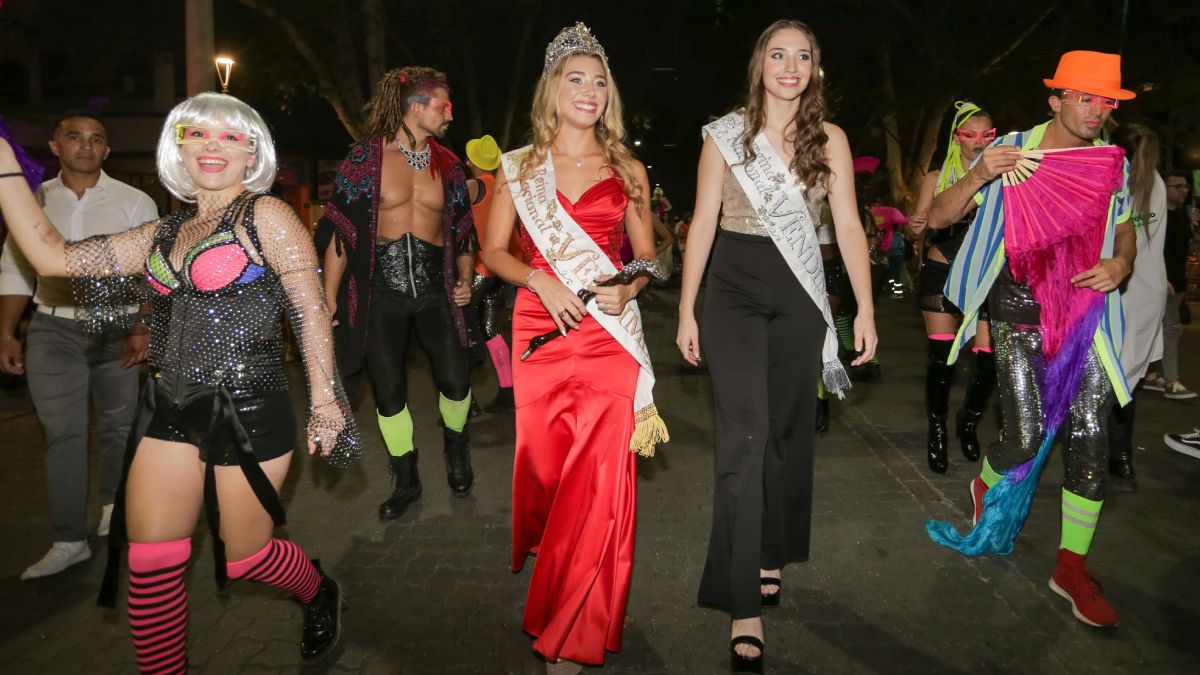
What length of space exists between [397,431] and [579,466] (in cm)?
192

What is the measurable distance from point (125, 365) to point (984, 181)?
4008 millimetres

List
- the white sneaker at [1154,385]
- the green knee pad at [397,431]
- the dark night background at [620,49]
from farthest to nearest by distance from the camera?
1. the dark night background at [620,49]
2. the white sneaker at [1154,385]
3. the green knee pad at [397,431]

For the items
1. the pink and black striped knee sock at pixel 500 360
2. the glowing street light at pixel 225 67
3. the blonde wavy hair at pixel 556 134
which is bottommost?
the pink and black striped knee sock at pixel 500 360

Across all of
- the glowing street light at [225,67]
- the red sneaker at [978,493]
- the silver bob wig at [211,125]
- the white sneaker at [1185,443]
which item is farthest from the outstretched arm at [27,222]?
the glowing street light at [225,67]

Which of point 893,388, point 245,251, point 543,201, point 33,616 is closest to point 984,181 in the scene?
point 543,201

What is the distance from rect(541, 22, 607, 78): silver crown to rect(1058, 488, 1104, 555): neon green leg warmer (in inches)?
107

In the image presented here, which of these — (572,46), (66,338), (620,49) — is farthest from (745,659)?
(620,49)

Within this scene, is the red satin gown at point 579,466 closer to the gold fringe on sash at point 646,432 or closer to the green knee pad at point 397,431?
the gold fringe on sash at point 646,432

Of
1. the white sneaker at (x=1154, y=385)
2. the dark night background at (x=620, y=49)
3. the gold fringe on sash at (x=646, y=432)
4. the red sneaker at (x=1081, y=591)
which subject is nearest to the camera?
the gold fringe on sash at (x=646, y=432)

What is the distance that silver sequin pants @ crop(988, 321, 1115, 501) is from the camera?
12.4 feet

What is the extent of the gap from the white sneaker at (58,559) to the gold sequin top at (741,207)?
3.40 m

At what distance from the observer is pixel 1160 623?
3664 mm

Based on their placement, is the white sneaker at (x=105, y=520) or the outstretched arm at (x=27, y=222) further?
the white sneaker at (x=105, y=520)

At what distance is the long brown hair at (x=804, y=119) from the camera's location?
11.1ft
